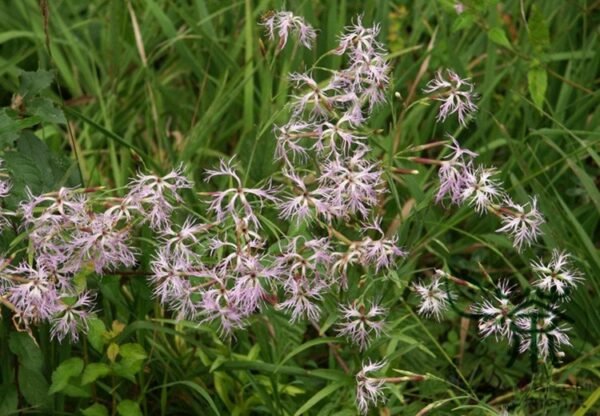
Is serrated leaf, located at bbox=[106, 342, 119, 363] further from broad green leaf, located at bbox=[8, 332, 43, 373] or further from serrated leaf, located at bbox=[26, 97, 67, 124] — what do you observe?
serrated leaf, located at bbox=[26, 97, 67, 124]

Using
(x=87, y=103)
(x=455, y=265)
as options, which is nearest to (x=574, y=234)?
(x=455, y=265)

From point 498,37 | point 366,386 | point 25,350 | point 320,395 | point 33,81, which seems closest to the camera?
point 366,386

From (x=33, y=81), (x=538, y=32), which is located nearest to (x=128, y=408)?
(x=33, y=81)

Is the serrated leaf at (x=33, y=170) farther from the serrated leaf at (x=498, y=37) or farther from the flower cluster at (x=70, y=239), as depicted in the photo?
the serrated leaf at (x=498, y=37)

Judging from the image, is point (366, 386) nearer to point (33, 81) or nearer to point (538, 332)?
point (538, 332)

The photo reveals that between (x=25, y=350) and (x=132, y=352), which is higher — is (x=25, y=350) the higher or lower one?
the higher one
